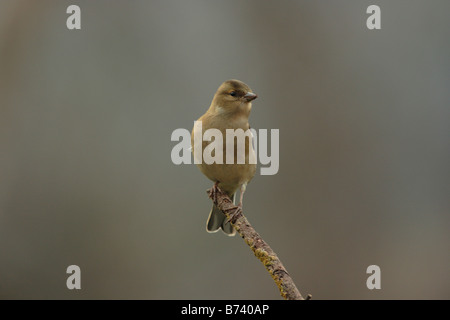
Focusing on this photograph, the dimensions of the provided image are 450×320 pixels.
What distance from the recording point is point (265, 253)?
248 cm

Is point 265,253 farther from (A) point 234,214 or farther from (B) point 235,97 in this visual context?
(B) point 235,97

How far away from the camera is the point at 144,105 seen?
656 cm

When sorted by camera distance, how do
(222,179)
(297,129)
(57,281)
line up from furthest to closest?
(297,129) → (57,281) → (222,179)

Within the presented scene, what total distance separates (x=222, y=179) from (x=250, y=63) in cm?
348

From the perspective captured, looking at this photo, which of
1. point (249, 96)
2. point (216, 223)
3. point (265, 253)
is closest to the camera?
point (265, 253)

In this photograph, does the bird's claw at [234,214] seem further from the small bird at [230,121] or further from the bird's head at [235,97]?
the bird's head at [235,97]

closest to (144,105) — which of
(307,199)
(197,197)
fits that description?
(197,197)

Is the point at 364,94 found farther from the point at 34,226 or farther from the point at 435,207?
the point at 34,226

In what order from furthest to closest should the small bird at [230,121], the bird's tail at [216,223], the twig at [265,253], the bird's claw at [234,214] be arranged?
the bird's tail at [216,223] → the small bird at [230,121] → the bird's claw at [234,214] → the twig at [265,253]

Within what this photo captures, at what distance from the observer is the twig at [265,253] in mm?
2090

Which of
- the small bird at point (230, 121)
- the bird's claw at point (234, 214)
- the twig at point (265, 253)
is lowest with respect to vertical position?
the twig at point (265, 253)

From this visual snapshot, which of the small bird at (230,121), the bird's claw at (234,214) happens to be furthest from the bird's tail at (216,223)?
the bird's claw at (234,214)

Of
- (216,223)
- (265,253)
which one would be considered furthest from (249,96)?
(265,253)

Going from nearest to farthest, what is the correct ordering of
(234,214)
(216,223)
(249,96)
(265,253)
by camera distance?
(265,253)
(234,214)
(249,96)
(216,223)
